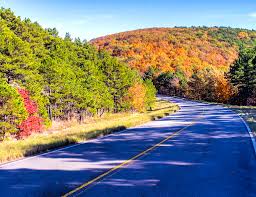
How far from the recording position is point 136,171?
38.5 ft

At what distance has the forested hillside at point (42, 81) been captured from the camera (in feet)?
90.0

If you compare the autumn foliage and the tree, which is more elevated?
the tree

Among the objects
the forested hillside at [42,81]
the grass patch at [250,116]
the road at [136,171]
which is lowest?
the grass patch at [250,116]

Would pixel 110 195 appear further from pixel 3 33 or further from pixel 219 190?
pixel 3 33

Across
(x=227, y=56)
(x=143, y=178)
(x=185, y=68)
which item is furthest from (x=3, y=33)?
(x=227, y=56)

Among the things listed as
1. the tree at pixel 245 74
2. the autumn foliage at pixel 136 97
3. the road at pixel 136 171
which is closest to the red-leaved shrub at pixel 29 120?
the road at pixel 136 171

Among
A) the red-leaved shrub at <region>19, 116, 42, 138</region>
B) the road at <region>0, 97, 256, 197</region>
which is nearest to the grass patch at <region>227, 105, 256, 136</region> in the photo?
the road at <region>0, 97, 256, 197</region>

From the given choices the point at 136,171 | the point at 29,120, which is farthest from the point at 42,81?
the point at 136,171

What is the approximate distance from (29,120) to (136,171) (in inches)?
737

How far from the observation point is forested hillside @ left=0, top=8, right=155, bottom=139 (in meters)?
27.4

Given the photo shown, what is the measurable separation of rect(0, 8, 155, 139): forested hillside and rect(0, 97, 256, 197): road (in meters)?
11.3

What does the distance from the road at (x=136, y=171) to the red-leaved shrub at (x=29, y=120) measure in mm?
11377

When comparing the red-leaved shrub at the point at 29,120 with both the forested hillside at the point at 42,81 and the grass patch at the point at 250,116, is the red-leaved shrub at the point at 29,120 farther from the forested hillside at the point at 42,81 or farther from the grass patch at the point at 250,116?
the grass patch at the point at 250,116

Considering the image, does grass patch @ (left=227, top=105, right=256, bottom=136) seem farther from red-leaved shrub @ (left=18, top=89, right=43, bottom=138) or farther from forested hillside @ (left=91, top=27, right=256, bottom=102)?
forested hillside @ (left=91, top=27, right=256, bottom=102)
